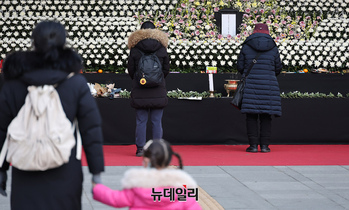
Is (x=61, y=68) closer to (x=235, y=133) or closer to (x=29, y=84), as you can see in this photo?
(x=29, y=84)

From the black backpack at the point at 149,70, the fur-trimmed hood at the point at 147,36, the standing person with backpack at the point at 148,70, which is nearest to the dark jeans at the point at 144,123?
the standing person with backpack at the point at 148,70

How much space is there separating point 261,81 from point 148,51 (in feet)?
5.49

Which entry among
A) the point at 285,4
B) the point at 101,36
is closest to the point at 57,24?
the point at 101,36

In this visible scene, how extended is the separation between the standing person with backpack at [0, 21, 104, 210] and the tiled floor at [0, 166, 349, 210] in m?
2.04

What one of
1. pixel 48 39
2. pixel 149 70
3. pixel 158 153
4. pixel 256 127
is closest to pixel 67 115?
pixel 48 39

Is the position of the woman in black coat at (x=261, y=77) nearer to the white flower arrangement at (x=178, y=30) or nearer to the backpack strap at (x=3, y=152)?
the white flower arrangement at (x=178, y=30)

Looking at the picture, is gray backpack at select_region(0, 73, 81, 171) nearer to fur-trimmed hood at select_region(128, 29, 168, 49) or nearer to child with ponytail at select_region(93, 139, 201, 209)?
child with ponytail at select_region(93, 139, 201, 209)

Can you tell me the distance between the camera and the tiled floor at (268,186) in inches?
214

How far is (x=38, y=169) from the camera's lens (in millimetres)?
3086

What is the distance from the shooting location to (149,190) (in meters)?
2.98

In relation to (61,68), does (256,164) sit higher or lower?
lower

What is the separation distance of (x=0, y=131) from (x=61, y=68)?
0.47 metres

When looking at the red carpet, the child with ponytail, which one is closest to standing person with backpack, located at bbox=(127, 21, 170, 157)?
the red carpet

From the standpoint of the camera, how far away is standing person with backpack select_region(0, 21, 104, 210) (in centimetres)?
315
